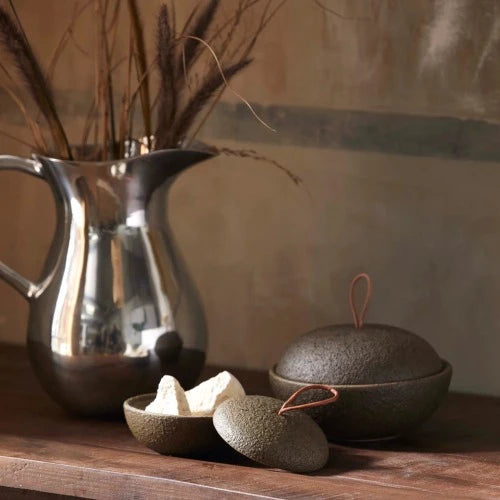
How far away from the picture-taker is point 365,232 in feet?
3.94

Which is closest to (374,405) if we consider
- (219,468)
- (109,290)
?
(219,468)

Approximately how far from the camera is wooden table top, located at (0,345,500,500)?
812 mm

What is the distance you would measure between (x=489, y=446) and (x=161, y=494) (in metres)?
0.31

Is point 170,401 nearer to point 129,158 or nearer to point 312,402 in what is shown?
point 312,402

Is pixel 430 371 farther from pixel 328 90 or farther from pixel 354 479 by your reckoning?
pixel 328 90

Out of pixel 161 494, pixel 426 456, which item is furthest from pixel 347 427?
pixel 161 494

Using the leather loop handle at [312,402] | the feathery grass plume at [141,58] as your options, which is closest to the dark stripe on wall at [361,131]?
the feathery grass plume at [141,58]

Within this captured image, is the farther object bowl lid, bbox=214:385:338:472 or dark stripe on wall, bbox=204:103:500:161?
dark stripe on wall, bbox=204:103:500:161

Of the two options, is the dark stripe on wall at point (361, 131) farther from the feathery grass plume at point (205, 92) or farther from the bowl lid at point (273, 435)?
the bowl lid at point (273, 435)

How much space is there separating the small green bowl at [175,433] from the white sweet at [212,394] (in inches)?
1.1

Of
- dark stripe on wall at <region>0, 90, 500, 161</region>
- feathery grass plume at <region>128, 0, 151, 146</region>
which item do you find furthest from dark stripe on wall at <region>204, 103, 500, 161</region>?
feathery grass plume at <region>128, 0, 151, 146</region>

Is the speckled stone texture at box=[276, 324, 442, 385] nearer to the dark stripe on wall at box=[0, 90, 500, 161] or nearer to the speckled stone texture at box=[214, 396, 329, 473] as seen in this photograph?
the speckled stone texture at box=[214, 396, 329, 473]

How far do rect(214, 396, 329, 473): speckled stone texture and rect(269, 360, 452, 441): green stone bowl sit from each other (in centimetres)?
5

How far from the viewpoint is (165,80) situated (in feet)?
3.22
